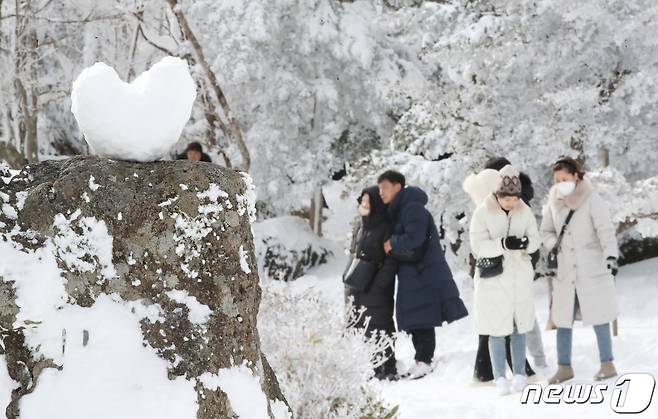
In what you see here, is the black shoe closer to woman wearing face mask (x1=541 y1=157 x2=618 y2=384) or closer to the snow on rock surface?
woman wearing face mask (x1=541 y1=157 x2=618 y2=384)

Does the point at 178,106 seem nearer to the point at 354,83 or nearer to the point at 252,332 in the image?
the point at 252,332

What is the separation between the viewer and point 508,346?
6730 millimetres

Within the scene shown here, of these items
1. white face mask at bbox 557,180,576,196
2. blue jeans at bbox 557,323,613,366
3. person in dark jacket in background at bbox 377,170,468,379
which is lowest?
blue jeans at bbox 557,323,613,366

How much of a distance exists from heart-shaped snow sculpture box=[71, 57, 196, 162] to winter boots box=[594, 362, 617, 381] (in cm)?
432

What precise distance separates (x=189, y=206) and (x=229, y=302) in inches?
13.2

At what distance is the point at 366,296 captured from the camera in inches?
275

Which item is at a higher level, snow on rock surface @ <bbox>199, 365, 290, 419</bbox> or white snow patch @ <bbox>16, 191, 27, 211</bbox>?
white snow patch @ <bbox>16, 191, 27, 211</bbox>

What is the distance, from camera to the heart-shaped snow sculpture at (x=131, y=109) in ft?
9.01

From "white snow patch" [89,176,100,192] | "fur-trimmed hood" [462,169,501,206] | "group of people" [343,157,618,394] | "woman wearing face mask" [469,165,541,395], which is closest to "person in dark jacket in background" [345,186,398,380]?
"group of people" [343,157,618,394]

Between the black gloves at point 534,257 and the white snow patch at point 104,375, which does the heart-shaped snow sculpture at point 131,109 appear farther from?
the black gloves at point 534,257

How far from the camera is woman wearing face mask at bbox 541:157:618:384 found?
6.03 m

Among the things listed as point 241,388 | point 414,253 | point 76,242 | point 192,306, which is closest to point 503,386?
point 414,253

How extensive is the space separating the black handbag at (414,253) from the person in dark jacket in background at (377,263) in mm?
148

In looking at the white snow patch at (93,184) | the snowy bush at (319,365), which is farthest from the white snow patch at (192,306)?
the snowy bush at (319,365)
